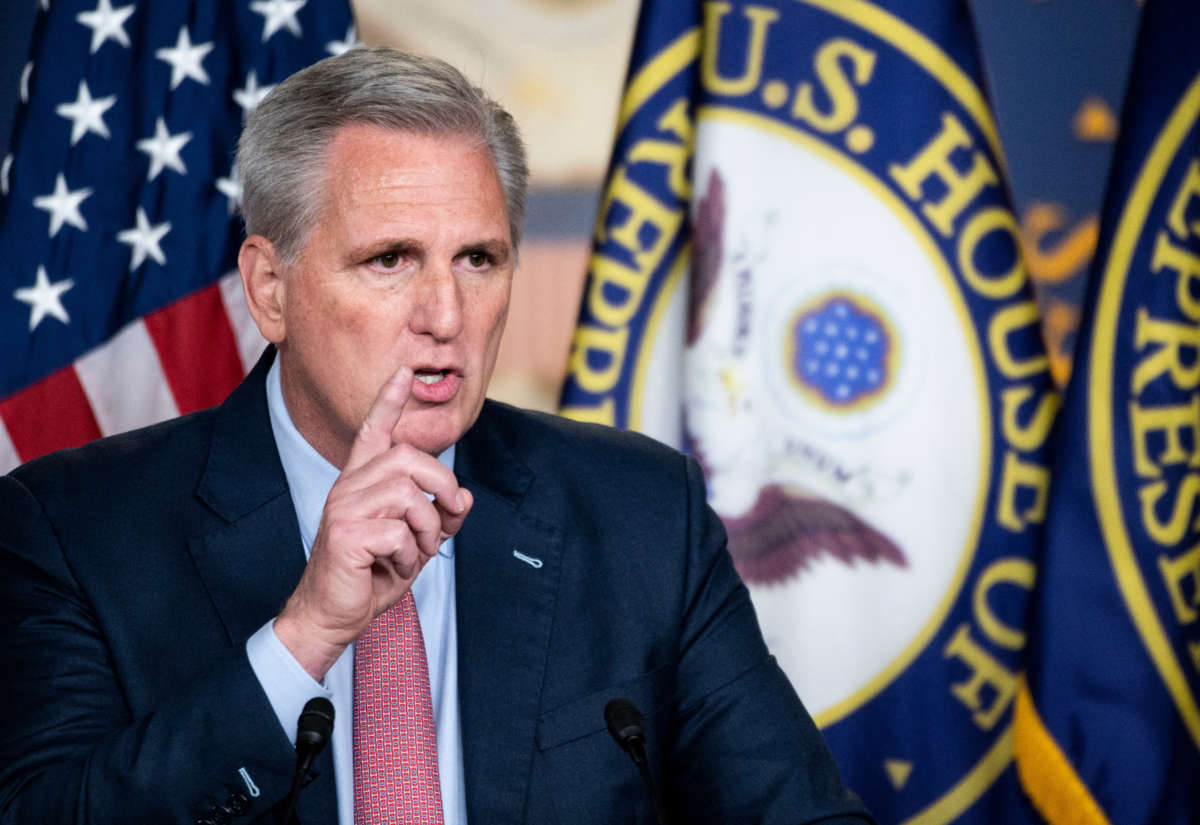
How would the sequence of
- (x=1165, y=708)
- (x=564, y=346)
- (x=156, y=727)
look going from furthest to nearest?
1. (x=564, y=346)
2. (x=1165, y=708)
3. (x=156, y=727)

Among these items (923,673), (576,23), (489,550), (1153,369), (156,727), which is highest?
(576,23)

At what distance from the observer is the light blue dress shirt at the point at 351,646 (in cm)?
190

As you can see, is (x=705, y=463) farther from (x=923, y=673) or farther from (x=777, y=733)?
(x=777, y=733)

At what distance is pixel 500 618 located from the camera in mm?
2049

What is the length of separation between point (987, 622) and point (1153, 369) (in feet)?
2.40

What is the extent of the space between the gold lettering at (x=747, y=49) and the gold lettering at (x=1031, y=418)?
1003 mm

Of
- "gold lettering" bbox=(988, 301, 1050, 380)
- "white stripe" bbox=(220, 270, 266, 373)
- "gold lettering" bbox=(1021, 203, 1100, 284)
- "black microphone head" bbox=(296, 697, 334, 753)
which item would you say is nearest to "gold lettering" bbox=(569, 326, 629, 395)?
"white stripe" bbox=(220, 270, 266, 373)

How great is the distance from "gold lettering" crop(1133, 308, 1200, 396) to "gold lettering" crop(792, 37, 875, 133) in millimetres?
859

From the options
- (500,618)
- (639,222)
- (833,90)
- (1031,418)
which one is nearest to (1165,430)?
(1031,418)

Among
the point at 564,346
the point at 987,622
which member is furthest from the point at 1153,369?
the point at 564,346

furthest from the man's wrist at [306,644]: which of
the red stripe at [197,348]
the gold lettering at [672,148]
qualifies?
the gold lettering at [672,148]

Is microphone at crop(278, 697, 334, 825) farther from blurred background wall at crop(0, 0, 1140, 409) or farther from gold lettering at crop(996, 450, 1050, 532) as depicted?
gold lettering at crop(996, 450, 1050, 532)

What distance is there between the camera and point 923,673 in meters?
3.40

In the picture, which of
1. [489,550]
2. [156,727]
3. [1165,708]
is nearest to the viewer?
[156,727]
